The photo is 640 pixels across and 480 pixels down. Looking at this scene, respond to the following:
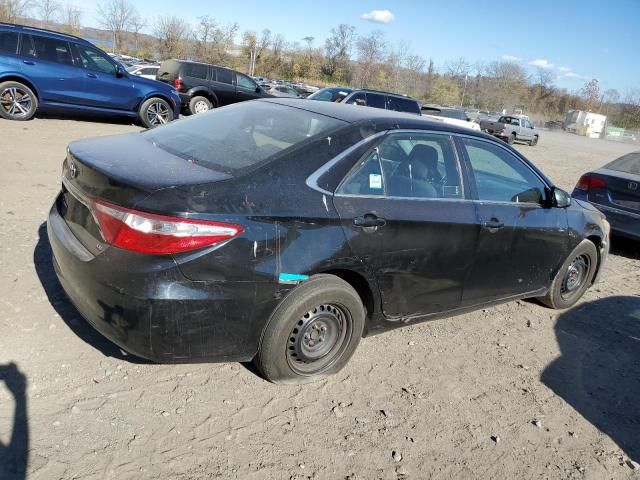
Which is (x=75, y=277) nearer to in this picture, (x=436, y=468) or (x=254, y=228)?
(x=254, y=228)

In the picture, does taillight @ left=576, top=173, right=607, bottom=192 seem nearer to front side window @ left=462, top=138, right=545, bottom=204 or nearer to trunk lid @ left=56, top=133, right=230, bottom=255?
A: front side window @ left=462, top=138, right=545, bottom=204

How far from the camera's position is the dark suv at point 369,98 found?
14.9m

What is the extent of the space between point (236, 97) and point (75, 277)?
568 inches

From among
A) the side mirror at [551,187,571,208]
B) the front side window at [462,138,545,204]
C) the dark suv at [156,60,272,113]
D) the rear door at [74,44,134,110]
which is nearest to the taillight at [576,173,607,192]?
the side mirror at [551,187,571,208]

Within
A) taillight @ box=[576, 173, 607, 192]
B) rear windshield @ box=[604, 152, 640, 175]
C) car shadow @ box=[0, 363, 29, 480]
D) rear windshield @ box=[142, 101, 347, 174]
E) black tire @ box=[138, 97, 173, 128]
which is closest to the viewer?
car shadow @ box=[0, 363, 29, 480]

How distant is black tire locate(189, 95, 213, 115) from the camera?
1584cm

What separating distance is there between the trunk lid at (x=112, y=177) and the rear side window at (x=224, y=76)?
1375 centimetres

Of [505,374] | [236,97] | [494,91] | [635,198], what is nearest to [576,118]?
[494,91]

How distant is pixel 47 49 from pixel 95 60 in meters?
0.94

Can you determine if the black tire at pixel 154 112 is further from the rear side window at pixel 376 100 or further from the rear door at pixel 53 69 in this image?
the rear side window at pixel 376 100

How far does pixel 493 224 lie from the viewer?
4016 mm

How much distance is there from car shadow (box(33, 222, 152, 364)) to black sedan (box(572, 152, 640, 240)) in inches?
257

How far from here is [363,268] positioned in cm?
332

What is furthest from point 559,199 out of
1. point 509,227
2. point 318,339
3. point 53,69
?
point 53,69
